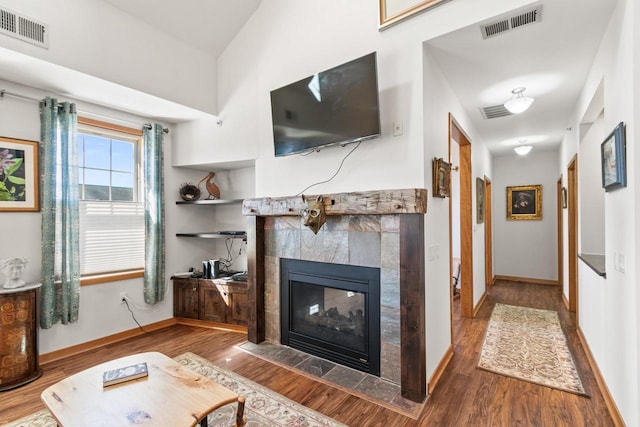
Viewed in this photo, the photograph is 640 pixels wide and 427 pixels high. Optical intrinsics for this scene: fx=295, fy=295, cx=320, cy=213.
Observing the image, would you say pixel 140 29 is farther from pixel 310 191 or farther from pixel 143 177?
pixel 310 191

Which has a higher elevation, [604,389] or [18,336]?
[18,336]

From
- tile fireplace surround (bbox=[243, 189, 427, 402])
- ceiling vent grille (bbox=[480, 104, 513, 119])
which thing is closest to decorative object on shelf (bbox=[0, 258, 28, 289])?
tile fireplace surround (bbox=[243, 189, 427, 402])

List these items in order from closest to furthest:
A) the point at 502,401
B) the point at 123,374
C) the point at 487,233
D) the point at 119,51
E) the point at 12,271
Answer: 1. the point at 123,374
2. the point at 502,401
3. the point at 12,271
4. the point at 119,51
5. the point at 487,233

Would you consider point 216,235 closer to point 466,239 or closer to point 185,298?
point 185,298

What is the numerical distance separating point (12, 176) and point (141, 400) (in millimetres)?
2635

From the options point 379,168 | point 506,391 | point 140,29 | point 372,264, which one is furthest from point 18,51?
point 506,391

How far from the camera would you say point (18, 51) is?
2.32 meters

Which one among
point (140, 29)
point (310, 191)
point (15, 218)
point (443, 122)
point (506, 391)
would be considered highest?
point (140, 29)

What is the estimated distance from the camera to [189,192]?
416 cm

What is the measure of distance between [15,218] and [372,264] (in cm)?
336

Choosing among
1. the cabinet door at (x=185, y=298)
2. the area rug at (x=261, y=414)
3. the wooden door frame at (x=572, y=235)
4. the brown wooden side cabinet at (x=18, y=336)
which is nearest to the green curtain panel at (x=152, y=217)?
the cabinet door at (x=185, y=298)

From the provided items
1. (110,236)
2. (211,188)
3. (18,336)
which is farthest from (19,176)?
(211,188)

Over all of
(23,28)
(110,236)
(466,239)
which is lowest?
(466,239)

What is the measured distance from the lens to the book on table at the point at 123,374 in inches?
67.2
